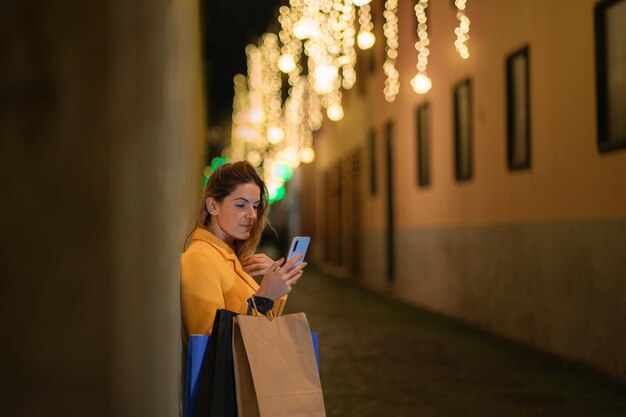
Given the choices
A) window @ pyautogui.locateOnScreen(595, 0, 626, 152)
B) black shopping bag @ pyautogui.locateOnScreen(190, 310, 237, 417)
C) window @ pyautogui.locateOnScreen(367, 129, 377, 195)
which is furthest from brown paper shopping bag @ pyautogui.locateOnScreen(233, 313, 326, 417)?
window @ pyautogui.locateOnScreen(367, 129, 377, 195)

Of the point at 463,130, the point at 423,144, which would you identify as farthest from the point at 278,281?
the point at 423,144

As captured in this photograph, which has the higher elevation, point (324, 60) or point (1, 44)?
point (324, 60)

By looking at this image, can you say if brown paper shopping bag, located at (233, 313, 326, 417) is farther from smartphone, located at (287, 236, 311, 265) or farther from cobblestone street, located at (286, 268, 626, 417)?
cobblestone street, located at (286, 268, 626, 417)

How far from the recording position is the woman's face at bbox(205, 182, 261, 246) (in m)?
3.83

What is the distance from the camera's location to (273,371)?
10.8 feet

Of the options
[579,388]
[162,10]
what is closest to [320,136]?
[579,388]

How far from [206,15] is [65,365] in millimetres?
20069

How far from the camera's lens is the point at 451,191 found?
16.6 metres

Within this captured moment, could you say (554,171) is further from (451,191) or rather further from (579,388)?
(451,191)

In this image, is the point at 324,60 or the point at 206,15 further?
the point at 206,15

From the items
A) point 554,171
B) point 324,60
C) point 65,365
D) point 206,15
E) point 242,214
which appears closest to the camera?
point 65,365

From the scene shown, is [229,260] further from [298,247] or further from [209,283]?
[298,247]

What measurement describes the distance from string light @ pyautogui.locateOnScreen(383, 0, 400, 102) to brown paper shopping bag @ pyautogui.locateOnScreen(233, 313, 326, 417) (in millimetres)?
17775

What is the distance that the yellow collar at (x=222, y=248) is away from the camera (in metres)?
3.72
